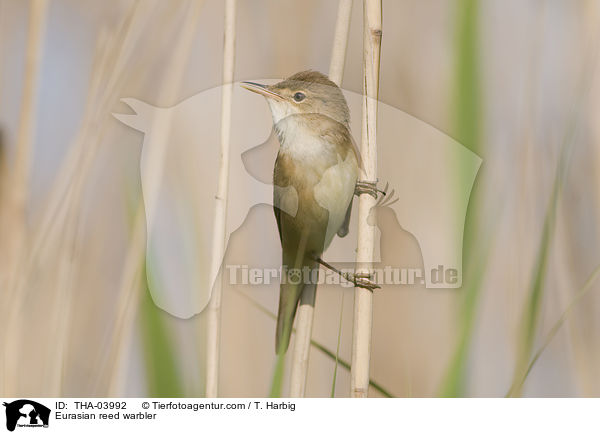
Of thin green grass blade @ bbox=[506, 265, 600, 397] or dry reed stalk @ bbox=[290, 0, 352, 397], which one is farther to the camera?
thin green grass blade @ bbox=[506, 265, 600, 397]

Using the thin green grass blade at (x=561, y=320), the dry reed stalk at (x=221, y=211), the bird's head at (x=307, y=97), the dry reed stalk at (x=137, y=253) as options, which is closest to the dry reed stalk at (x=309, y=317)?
the bird's head at (x=307, y=97)

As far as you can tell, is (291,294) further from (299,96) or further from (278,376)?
(299,96)

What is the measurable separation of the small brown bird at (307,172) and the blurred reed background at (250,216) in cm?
4

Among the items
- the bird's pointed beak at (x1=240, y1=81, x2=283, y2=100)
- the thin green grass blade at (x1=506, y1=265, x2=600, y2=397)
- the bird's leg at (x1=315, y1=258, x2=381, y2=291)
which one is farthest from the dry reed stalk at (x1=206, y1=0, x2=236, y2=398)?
the thin green grass blade at (x1=506, y1=265, x2=600, y2=397)

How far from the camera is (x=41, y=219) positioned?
38.4 inches

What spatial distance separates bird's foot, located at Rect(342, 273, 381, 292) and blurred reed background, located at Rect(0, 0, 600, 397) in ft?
0.16

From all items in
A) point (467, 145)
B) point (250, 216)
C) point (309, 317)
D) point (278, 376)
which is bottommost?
point (278, 376)

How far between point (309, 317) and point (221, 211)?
23 cm

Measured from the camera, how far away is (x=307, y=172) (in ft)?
2.98

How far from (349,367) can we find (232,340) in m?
0.22

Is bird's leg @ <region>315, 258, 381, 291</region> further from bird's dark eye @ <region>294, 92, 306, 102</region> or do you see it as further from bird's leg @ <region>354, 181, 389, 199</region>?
bird's dark eye @ <region>294, 92, 306, 102</region>

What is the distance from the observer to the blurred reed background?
0.95 meters

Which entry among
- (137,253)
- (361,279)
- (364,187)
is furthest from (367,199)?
(137,253)

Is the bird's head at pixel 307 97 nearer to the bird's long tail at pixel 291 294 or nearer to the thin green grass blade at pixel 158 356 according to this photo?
the bird's long tail at pixel 291 294
